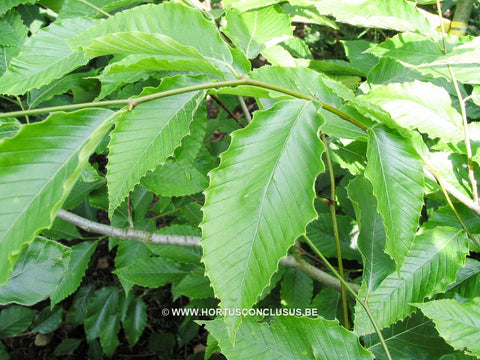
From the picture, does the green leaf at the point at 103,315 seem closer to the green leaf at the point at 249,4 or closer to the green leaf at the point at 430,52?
the green leaf at the point at 249,4

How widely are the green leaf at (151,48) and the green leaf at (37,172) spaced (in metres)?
0.12

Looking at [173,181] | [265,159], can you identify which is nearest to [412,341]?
[265,159]

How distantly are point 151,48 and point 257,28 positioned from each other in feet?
2.13

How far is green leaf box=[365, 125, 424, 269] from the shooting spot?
75cm

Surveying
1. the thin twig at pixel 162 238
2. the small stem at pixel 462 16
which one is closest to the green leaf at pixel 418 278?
the thin twig at pixel 162 238

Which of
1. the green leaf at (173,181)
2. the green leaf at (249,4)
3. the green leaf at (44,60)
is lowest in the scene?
the green leaf at (173,181)

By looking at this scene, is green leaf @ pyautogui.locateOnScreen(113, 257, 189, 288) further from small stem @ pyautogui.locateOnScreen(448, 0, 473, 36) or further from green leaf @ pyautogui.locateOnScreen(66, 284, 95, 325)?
small stem @ pyautogui.locateOnScreen(448, 0, 473, 36)

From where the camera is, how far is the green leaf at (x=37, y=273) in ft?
2.91

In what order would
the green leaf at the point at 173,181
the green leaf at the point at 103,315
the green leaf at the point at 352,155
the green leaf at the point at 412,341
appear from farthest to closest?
the green leaf at the point at 103,315 < the green leaf at the point at 173,181 < the green leaf at the point at 352,155 < the green leaf at the point at 412,341

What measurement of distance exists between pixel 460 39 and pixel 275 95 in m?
0.69

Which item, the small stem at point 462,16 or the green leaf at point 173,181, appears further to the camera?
the small stem at point 462,16

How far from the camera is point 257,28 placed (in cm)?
125

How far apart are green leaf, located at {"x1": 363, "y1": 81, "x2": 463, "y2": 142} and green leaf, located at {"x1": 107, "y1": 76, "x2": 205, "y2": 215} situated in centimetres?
50

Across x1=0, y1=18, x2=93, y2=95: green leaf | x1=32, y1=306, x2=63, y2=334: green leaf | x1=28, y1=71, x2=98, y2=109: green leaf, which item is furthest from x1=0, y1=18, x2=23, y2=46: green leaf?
x1=32, y1=306, x2=63, y2=334: green leaf
